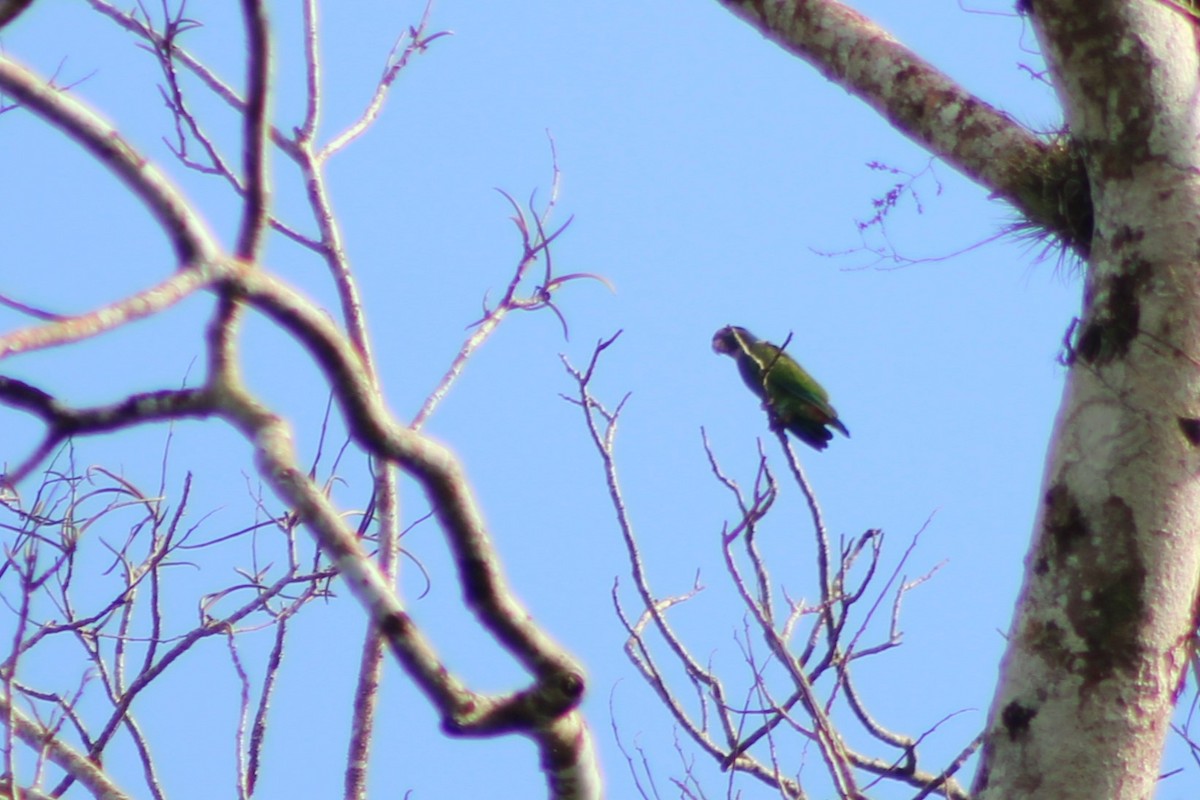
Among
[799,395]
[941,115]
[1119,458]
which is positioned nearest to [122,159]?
[1119,458]

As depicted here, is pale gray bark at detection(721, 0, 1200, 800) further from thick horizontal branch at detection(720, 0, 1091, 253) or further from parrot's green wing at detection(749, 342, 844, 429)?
parrot's green wing at detection(749, 342, 844, 429)

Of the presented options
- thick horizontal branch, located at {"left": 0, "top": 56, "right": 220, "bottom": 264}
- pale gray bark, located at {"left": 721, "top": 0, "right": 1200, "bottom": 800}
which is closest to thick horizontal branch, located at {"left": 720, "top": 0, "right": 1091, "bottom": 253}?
pale gray bark, located at {"left": 721, "top": 0, "right": 1200, "bottom": 800}

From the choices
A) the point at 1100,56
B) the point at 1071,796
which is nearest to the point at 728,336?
the point at 1100,56

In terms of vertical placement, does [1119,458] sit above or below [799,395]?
below

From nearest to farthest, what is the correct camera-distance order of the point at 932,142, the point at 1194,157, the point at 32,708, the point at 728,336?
1. the point at 1194,157
2. the point at 932,142
3. the point at 32,708
4. the point at 728,336

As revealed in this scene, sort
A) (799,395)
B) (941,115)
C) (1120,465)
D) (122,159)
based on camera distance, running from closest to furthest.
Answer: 1. (122,159)
2. (1120,465)
3. (941,115)
4. (799,395)

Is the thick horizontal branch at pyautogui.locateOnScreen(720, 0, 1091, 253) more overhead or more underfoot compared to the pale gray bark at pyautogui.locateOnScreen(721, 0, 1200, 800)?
more overhead

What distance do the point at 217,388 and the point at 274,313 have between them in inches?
4.9

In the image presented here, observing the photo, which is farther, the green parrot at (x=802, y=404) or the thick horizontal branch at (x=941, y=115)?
the green parrot at (x=802, y=404)

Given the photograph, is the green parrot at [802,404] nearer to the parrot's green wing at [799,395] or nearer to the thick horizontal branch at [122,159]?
the parrot's green wing at [799,395]

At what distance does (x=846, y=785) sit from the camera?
3002 mm

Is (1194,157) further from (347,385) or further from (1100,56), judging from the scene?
(347,385)

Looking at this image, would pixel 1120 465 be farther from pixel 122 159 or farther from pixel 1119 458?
pixel 122 159

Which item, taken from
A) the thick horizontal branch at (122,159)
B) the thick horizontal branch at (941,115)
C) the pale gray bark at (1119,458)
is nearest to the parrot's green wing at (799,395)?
the thick horizontal branch at (941,115)
